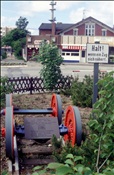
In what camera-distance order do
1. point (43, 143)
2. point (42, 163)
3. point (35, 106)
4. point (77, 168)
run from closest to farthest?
point (77, 168) < point (42, 163) < point (43, 143) < point (35, 106)

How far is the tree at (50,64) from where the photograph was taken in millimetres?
12396

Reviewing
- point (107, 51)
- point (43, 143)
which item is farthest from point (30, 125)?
point (107, 51)

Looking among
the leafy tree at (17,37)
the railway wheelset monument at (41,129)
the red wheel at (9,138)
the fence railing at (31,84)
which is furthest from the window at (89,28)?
the red wheel at (9,138)

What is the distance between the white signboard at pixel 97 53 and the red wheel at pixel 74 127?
969 millimetres

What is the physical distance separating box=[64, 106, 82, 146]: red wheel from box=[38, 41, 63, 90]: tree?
637cm

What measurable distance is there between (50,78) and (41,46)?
1433mm

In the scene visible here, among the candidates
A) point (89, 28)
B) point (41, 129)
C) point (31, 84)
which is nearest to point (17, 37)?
point (89, 28)

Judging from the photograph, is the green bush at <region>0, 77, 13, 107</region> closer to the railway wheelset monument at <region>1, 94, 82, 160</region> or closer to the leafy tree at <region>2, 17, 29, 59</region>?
the railway wheelset monument at <region>1, 94, 82, 160</region>

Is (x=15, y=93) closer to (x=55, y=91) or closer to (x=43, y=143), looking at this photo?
(x=55, y=91)

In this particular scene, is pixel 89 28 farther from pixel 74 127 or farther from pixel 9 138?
pixel 9 138

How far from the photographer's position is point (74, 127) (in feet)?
17.9

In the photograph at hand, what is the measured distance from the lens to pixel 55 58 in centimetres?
1250

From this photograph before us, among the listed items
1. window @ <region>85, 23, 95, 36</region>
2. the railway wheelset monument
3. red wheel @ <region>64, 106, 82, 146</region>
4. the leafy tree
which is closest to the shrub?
the railway wheelset monument

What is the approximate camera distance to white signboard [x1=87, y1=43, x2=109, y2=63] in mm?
5566
